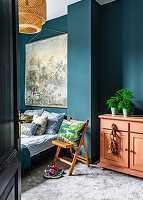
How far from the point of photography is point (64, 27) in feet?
12.4

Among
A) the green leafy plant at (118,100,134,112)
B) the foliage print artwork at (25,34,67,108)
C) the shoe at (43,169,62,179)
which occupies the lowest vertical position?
the shoe at (43,169,62,179)

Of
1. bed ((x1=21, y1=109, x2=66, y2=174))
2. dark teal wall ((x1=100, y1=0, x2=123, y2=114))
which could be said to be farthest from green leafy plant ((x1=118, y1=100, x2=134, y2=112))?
bed ((x1=21, y1=109, x2=66, y2=174))

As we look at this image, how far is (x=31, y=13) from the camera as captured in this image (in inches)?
80.1

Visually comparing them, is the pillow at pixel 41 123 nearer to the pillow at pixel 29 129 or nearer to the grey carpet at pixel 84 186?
the pillow at pixel 29 129

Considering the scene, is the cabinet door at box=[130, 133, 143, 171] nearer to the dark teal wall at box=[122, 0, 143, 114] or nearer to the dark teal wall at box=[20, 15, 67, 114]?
the dark teal wall at box=[122, 0, 143, 114]

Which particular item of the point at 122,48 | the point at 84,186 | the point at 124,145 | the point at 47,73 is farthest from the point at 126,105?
the point at 47,73

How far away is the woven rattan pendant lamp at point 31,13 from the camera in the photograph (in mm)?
2000

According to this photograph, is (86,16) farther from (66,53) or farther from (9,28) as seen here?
(9,28)

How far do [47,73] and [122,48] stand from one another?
5.80ft

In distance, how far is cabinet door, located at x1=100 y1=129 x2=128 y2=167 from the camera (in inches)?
102

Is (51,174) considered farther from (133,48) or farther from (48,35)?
(48,35)

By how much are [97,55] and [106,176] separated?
2106 mm

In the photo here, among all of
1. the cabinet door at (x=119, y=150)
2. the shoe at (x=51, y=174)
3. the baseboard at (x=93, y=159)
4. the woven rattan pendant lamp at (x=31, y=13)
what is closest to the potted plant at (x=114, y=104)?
the cabinet door at (x=119, y=150)

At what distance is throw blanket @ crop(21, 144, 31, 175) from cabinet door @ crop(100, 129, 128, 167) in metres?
1.19
